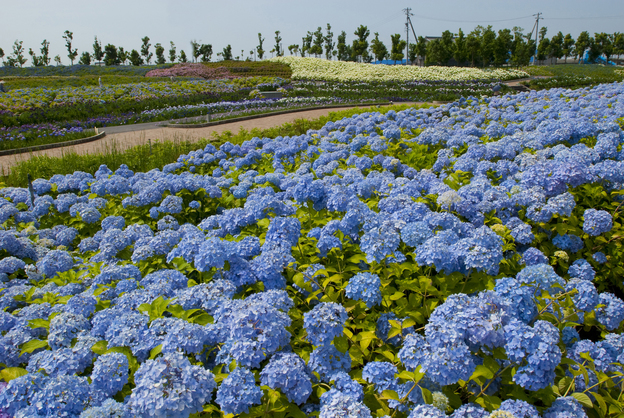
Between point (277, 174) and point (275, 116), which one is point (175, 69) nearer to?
point (275, 116)

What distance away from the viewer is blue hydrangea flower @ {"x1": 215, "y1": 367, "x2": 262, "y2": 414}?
1.83 meters

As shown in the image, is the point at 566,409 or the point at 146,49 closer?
the point at 566,409

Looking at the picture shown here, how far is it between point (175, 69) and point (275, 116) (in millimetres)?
29081

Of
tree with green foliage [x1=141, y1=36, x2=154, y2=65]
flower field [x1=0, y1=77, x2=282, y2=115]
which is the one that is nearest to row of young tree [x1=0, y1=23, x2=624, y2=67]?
tree with green foliage [x1=141, y1=36, x2=154, y2=65]

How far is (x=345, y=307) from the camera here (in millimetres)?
2652

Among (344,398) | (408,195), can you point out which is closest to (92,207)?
(408,195)

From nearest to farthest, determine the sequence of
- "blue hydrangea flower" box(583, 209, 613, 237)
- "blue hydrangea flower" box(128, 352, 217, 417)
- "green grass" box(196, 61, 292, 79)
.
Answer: "blue hydrangea flower" box(128, 352, 217, 417) → "blue hydrangea flower" box(583, 209, 613, 237) → "green grass" box(196, 61, 292, 79)

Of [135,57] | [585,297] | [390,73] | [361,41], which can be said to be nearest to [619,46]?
[361,41]

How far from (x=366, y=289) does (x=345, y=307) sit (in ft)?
0.92

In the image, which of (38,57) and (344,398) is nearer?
(344,398)

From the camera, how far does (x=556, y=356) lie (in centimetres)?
185

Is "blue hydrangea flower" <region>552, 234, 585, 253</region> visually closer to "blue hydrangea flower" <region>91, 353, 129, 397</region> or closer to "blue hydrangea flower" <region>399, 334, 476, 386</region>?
"blue hydrangea flower" <region>399, 334, 476, 386</region>

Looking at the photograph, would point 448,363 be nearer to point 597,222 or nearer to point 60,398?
point 60,398

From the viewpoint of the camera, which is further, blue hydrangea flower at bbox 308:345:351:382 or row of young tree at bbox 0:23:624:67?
row of young tree at bbox 0:23:624:67
